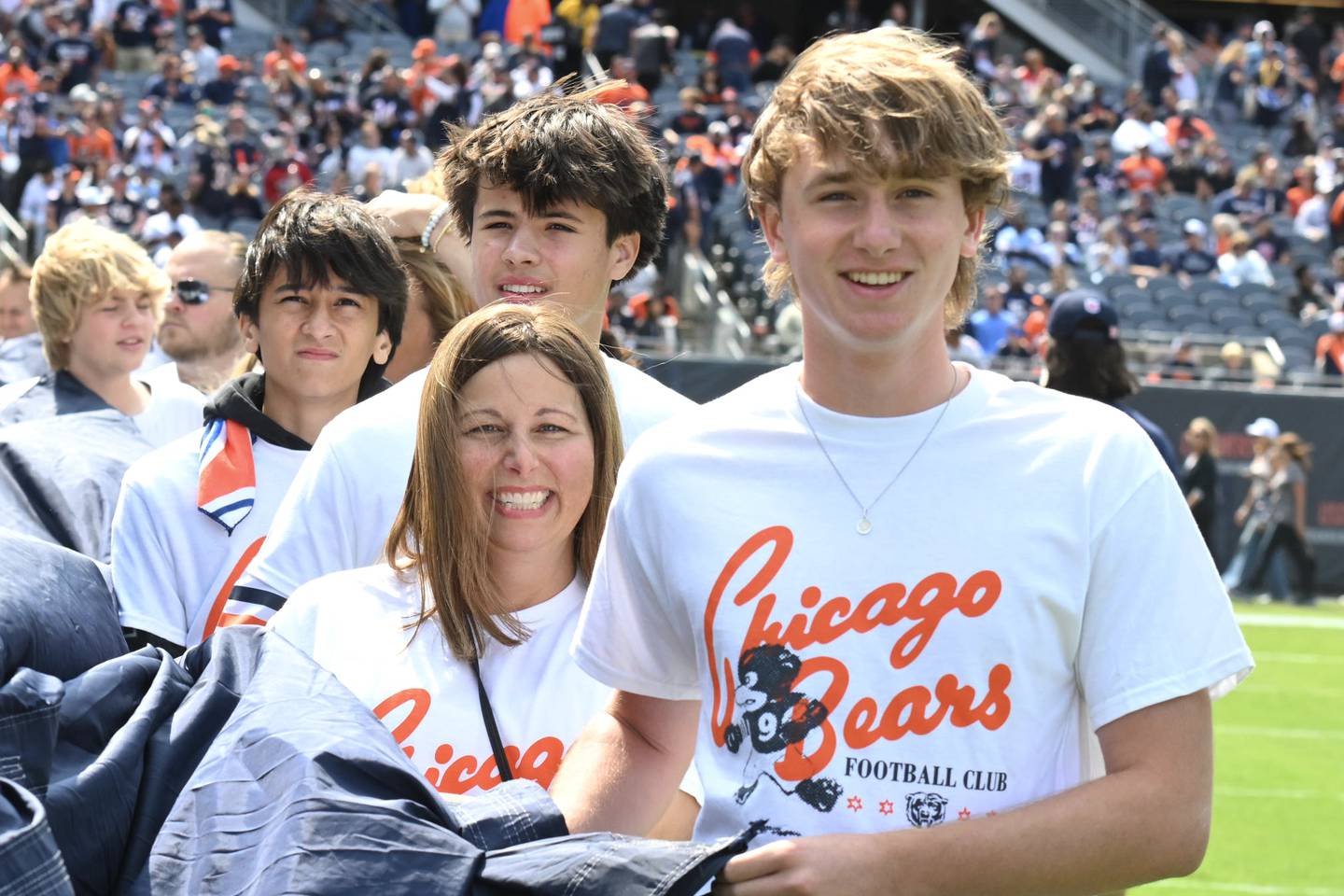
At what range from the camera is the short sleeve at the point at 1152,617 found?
1.90 meters

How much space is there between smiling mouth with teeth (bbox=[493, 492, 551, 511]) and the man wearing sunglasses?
3.02 m

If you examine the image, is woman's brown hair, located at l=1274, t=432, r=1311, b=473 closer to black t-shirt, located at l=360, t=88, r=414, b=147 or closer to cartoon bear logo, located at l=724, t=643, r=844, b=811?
black t-shirt, located at l=360, t=88, r=414, b=147

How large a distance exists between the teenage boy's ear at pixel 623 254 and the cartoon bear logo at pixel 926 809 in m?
1.50

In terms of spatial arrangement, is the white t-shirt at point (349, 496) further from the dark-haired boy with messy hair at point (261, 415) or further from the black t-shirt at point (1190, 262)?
the black t-shirt at point (1190, 262)

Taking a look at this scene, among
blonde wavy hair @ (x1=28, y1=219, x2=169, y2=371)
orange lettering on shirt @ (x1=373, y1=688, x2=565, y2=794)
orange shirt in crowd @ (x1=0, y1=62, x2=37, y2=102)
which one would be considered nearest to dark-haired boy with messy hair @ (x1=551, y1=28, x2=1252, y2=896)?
orange lettering on shirt @ (x1=373, y1=688, x2=565, y2=794)

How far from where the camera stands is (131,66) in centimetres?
2472

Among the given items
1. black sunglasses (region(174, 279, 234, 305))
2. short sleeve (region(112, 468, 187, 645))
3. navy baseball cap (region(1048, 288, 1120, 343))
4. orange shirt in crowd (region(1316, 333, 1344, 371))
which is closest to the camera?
short sleeve (region(112, 468, 187, 645))

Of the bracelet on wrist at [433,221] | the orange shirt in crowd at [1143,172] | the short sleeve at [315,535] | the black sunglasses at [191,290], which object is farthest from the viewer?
the orange shirt in crowd at [1143,172]

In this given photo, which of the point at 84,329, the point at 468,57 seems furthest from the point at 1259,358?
the point at 84,329

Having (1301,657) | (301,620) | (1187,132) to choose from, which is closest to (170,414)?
(301,620)

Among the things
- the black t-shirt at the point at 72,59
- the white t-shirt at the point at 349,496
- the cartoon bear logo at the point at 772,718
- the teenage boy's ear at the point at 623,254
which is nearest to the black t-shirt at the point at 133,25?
the black t-shirt at the point at 72,59

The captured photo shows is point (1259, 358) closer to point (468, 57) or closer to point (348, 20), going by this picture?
point (468, 57)

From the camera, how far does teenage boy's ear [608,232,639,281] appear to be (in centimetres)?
325

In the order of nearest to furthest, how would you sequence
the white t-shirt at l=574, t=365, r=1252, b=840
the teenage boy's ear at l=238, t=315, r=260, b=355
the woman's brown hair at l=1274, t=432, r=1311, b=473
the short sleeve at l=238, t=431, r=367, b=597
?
1. the white t-shirt at l=574, t=365, r=1252, b=840
2. the short sleeve at l=238, t=431, r=367, b=597
3. the teenage boy's ear at l=238, t=315, r=260, b=355
4. the woman's brown hair at l=1274, t=432, r=1311, b=473
